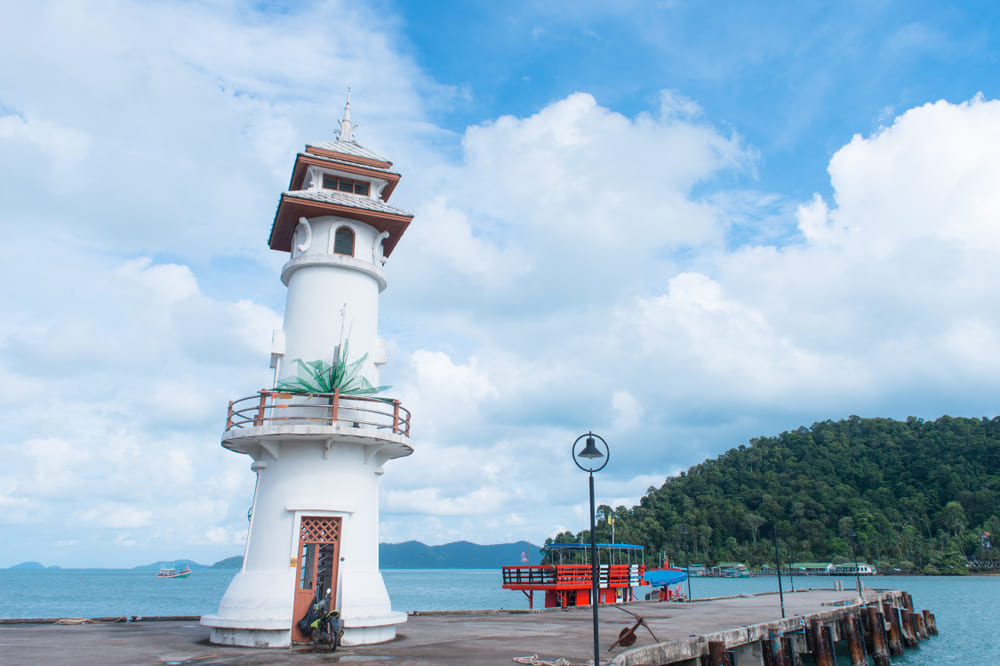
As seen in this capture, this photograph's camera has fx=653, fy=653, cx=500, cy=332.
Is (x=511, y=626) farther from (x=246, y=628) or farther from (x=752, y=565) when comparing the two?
(x=752, y=565)

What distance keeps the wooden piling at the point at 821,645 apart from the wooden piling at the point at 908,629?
44.7ft

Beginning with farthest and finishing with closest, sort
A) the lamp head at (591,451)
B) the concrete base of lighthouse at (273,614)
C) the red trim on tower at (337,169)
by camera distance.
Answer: the red trim on tower at (337,169), the concrete base of lighthouse at (273,614), the lamp head at (591,451)

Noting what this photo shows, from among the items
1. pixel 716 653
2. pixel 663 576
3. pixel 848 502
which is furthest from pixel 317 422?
pixel 848 502

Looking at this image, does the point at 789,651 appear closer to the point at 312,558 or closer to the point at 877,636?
the point at 877,636

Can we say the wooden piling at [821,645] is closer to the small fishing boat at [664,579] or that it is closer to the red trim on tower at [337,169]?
the small fishing boat at [664,579]

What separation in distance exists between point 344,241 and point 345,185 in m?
2.48

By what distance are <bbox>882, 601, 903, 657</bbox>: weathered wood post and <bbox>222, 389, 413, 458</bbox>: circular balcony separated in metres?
23.9

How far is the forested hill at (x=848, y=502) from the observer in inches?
5300

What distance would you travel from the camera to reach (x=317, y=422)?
53.2 feet

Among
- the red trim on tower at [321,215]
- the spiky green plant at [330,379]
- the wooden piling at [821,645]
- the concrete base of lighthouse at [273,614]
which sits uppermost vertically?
the red trim on tower at [321,215]

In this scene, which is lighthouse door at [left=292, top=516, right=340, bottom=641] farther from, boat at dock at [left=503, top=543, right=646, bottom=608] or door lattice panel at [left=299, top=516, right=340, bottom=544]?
boat at dock at [left=503, top=543, right=646, bottom=608]

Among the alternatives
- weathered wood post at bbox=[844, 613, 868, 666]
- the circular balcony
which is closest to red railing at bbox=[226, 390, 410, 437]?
the circular balcony

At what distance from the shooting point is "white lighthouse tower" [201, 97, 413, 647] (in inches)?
598

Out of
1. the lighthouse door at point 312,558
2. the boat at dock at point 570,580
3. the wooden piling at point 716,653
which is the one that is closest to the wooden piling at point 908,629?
the boat at dock at point 570,580
